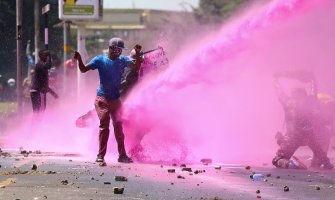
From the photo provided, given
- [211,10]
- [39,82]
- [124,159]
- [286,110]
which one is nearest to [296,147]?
[286,110]

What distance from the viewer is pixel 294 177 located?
11789 millimetres

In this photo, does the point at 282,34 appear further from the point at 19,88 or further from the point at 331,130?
the point at 19,88

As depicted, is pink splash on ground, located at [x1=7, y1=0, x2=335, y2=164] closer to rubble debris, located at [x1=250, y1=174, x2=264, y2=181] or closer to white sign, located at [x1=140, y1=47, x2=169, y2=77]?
white sign, located at [x1=140, y1=47, x2=169, y2=77]

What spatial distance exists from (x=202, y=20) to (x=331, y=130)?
4946 cm

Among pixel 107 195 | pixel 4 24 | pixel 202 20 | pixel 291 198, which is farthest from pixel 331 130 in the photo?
pixel 202 20

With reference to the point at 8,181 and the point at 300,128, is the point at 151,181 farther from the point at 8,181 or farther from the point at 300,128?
the point at 300,128

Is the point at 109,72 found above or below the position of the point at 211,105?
above

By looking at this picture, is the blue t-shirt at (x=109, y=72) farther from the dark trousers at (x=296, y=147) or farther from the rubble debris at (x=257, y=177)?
the rubble debris at (x=257, y=177)

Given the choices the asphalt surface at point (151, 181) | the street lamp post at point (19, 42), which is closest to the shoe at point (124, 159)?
the asphalt surface at point (151, 181)

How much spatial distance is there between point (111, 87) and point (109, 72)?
0.81 feet

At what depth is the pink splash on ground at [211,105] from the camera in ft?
46.2

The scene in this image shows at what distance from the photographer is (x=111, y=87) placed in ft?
43.6

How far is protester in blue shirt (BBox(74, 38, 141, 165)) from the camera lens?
520 inches

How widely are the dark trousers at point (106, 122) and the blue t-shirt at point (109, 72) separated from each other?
105 mm
